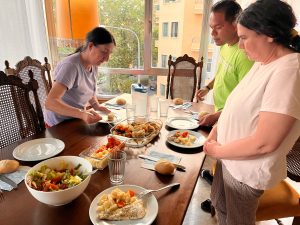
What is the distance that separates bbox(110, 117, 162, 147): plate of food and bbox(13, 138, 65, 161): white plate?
0.31 meters

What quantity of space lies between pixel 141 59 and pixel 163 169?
7.87 ft

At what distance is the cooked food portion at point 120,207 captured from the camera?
0.76 m

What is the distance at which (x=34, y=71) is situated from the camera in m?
2.12

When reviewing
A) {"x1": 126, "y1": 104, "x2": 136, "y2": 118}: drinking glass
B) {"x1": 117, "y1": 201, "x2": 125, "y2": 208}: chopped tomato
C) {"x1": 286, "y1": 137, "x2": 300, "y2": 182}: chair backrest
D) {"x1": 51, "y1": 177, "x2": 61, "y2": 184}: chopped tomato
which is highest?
{"x1": 126, "y1": 104, "x2": 136, "y2": 118}: drinking glass

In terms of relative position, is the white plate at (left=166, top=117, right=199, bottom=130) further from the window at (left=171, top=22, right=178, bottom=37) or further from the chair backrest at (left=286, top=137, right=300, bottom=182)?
the window at (left=171, top=22, right=178, bottom=37)

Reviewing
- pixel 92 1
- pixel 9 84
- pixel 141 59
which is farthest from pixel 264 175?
pixel 141 59

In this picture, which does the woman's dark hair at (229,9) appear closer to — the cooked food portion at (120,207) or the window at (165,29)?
the cooked food portion at (120,207)

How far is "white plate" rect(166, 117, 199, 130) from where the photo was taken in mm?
1524

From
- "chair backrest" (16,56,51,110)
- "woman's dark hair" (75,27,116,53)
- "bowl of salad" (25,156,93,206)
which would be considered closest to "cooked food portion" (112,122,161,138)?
"bowl of salad" (25,156,93,206)

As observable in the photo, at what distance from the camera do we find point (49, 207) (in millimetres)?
805

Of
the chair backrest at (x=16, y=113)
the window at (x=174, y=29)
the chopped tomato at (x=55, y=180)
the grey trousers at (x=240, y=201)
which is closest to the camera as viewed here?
the chopped tomato at (x=55, y=180)

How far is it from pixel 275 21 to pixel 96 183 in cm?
89

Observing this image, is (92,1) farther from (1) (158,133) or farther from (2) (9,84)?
(1) (158,133)

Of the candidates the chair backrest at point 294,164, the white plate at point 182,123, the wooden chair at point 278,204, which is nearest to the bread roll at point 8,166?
the white plate at point 182,123
